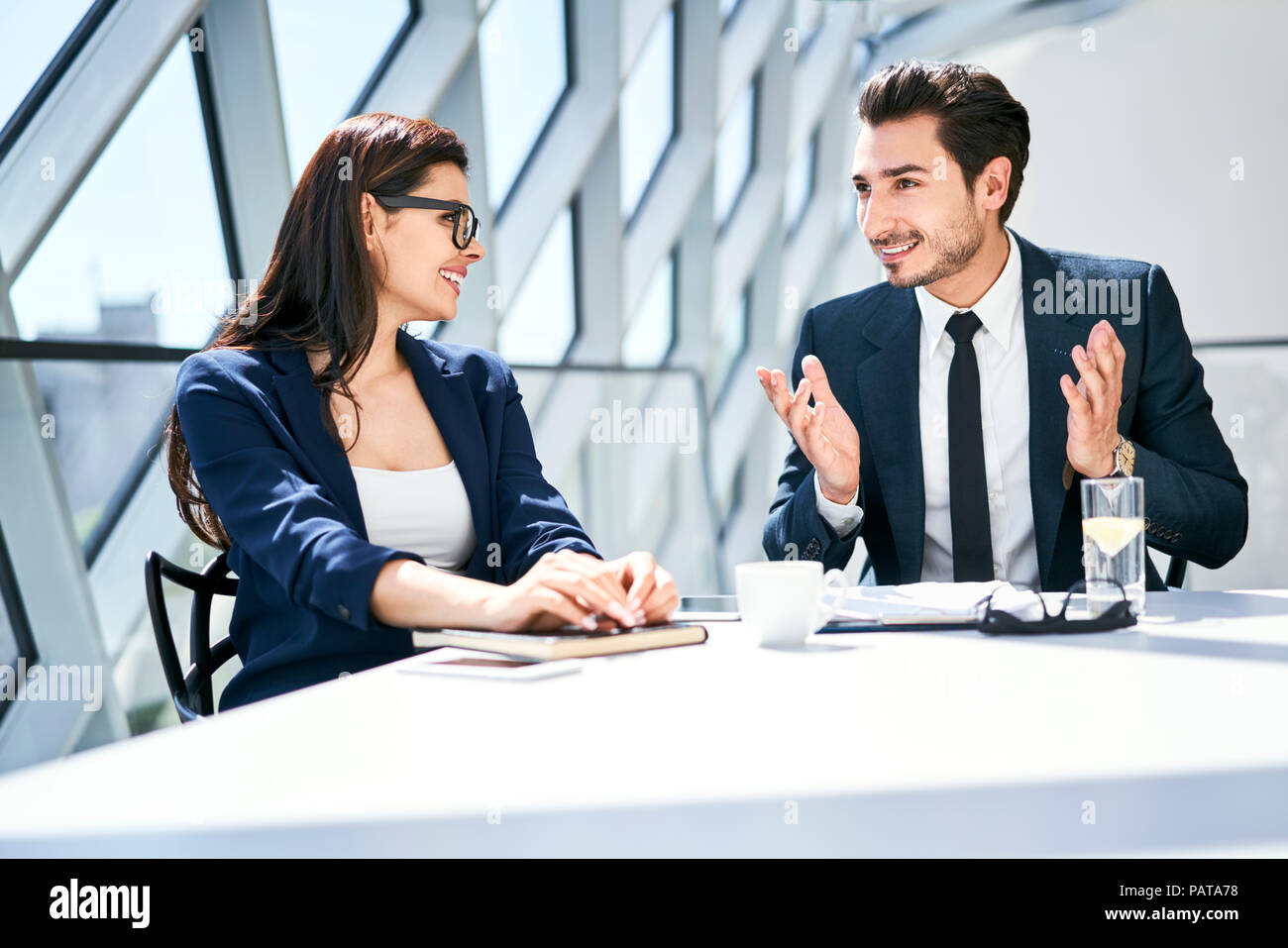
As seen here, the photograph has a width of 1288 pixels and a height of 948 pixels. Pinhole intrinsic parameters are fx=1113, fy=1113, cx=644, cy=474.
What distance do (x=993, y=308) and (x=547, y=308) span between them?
4.48 metres

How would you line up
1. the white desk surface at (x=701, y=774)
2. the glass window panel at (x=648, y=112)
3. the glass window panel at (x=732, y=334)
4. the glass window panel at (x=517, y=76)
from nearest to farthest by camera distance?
the white desk surface at (x=701, y=774)
the glass window panel at (x=517, y=76)
the glass window panel at (x=648, y=112)
the glass window panel at (x=732, y=334)

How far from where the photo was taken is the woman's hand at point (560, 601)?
1179 millimetres

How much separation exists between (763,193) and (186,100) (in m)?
5.90

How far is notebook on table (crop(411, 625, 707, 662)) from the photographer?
3.67ft

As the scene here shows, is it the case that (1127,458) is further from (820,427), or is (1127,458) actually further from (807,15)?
(807,15)

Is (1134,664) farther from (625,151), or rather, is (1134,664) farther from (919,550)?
(625,151)

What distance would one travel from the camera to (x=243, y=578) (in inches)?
62.6

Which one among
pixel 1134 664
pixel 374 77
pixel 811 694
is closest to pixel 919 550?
pixel 1134 664

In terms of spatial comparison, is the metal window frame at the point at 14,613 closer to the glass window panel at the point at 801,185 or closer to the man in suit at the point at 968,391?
the man in suit at the point at 968,391

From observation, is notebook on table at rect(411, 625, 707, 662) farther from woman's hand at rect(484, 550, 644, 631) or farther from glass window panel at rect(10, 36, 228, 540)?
glass window panel at rect(10, 36, 228, 540)

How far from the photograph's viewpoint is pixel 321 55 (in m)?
4.40

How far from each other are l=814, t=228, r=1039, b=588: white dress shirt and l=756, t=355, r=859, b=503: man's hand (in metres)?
0.04

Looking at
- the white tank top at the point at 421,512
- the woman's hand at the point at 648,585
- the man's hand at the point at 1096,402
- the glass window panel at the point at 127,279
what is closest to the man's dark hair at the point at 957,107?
the man's hand at the point at 1096,402

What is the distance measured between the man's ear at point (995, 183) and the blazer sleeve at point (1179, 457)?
36 centimetres
